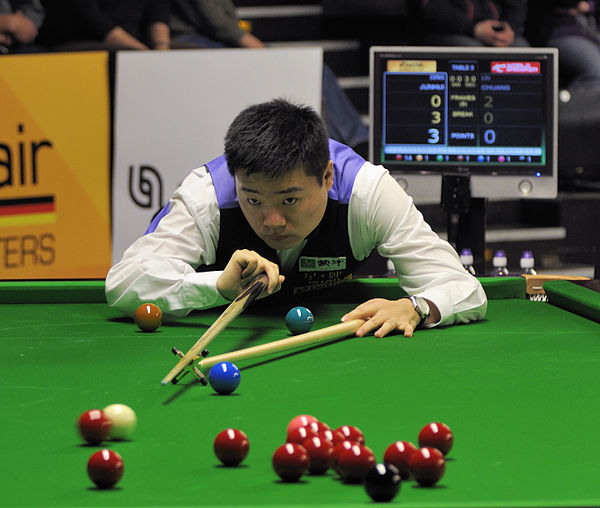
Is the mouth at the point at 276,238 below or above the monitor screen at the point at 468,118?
below

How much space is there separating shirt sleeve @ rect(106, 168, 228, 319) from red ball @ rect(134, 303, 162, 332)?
0.30ft

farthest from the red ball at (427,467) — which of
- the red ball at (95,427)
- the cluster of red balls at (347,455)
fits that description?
the red ball at (95,427)

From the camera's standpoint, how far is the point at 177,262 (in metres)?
2.54

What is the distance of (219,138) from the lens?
14.6 feet

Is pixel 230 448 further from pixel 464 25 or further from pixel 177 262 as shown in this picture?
pixel 464 25

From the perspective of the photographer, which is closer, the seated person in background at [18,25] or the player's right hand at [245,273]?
the player's right hand at [245,273]

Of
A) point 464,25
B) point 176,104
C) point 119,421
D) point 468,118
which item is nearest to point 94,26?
point 176,104

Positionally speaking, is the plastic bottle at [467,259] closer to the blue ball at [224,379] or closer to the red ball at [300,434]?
the blue ball at [224,379]

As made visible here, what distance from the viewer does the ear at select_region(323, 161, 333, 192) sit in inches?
98.0

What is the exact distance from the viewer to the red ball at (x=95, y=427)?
1.30 meters

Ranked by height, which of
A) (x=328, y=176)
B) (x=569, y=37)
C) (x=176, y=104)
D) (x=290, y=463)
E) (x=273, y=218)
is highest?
(x=569, y=37)

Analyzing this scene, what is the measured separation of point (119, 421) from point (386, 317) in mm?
1101

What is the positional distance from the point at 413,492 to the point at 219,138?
3.52m

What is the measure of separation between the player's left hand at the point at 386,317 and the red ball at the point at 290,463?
1.14 meters
